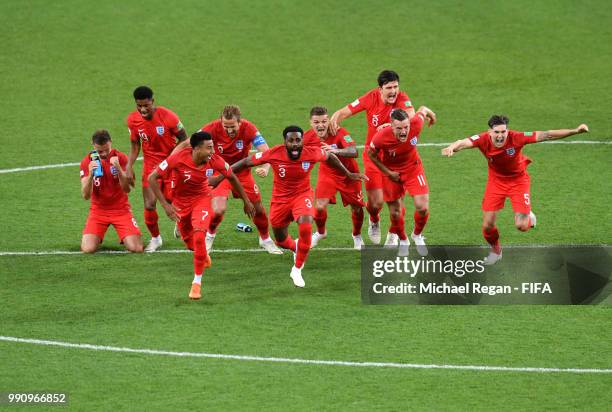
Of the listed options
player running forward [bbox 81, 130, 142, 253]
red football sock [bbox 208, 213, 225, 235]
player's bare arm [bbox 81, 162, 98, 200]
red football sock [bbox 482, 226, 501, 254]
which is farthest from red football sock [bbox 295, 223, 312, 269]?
player's bare arm [bbox 81, 162, 98, 200]

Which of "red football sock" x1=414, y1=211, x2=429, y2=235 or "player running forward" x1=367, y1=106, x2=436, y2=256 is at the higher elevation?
"player running forward" x1=367, y1=106, x2=436, y2=256

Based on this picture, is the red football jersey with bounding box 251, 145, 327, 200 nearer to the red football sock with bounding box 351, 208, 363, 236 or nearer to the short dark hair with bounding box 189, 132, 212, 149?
the short dark hair with bounding box 189, 132, 212, 149

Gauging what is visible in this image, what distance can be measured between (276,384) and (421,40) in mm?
16876

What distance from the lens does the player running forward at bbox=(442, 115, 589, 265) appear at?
1639 cm

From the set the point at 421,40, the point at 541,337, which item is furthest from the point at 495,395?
the point at 421,40

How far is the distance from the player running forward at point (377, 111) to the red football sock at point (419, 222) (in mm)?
646

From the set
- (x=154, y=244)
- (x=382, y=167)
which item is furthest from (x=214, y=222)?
(x=382, y=167)

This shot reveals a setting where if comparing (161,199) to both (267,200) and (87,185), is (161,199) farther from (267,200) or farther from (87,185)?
(267,200)

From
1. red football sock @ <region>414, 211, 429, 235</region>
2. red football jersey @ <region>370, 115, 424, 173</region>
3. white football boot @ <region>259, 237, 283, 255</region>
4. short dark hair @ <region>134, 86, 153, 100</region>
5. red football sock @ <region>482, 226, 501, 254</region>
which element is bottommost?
white football boot @ <region>259, 237, 283, 255</region>

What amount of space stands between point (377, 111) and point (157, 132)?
3.11 m

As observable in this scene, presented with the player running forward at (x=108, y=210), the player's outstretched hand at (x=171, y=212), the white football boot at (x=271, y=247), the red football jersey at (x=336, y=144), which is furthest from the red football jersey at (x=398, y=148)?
the player running forward at (x=108, y=210)

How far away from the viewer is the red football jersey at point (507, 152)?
1647 cm

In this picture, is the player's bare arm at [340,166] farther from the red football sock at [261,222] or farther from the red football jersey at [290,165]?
the red football sock at [261,222]

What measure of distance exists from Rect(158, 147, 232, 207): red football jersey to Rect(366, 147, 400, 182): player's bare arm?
79.7 inches
